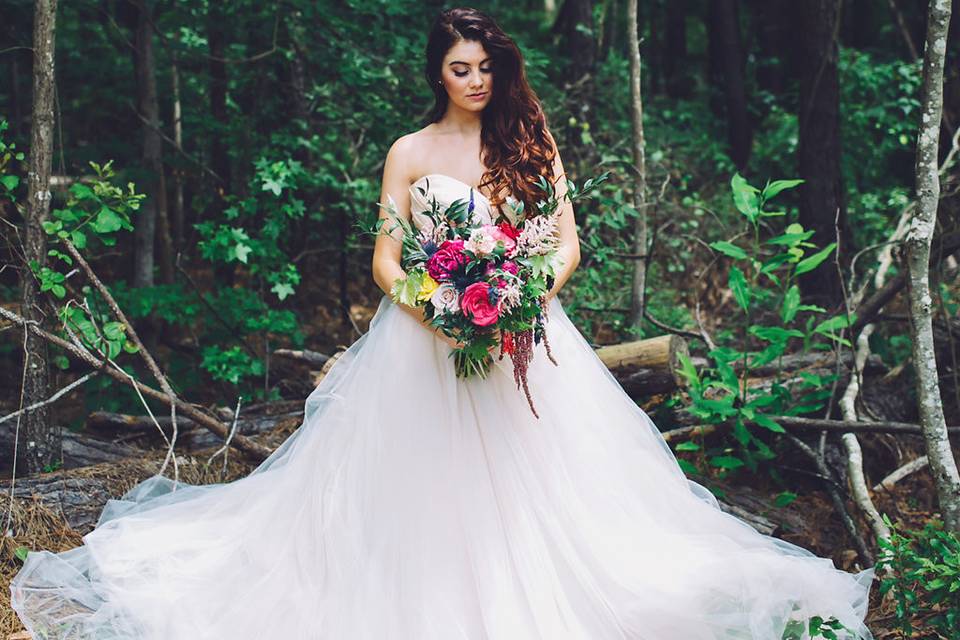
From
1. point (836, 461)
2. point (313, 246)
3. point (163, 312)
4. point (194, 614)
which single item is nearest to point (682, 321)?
point (836, 461)

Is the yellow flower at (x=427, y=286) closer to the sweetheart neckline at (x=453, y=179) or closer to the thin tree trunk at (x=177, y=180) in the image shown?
the sweetheart neckline at (x=453, y=179)

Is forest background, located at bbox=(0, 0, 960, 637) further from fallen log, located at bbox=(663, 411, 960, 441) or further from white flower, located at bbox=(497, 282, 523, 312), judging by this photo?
white flower, located at bbox=(497, 282, 523, 312)

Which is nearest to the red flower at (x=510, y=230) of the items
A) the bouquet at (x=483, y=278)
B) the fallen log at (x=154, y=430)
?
the bouquet at (x=483, y=278)

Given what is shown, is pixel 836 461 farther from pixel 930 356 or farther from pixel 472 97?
pixel 472 97

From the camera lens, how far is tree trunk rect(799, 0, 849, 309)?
693cm

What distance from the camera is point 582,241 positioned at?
5.91 m

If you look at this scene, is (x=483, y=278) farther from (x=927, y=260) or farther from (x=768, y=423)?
(x=768, y=423)

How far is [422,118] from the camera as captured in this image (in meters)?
6.68

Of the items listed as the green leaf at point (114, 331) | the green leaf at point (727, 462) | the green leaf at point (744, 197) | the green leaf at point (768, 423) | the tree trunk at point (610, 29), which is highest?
the tree trunk at point (610, 29)

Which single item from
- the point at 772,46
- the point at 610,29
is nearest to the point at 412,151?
the point at 772,46

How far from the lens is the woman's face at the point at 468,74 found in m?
3.63

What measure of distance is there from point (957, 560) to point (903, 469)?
5.09 feet

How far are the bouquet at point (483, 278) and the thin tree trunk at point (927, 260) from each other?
1.48 metres

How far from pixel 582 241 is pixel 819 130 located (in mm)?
2455
